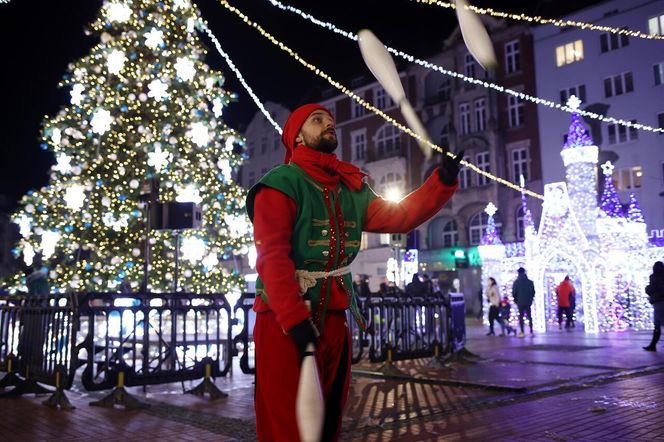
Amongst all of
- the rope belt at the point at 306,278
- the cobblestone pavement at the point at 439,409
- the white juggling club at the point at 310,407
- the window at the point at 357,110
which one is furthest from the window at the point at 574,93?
the white juggling club at the point at 310,407

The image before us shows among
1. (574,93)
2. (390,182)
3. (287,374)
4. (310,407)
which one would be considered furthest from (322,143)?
(390,182)

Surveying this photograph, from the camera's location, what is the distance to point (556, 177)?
3269 centimetres

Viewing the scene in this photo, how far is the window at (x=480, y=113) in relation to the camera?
36688 mm

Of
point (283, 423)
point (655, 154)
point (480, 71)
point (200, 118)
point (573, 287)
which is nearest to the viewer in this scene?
point (283, 423)

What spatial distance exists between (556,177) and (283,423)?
1287 inches

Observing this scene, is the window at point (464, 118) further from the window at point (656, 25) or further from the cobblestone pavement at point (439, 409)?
the cobblestone pavement at point (439, 409)

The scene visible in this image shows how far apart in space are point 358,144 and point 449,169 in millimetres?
41840

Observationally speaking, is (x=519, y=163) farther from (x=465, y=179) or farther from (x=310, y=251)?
(x=310, y=251)

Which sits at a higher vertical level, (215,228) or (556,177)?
(556,177)

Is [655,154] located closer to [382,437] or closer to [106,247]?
[106,247]

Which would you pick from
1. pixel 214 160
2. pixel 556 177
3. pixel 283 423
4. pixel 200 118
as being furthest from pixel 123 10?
pixel 556 177

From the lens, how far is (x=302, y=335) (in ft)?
8.20

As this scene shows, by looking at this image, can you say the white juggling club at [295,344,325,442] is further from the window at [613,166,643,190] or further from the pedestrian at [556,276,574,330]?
the window at [613,166,643,190]

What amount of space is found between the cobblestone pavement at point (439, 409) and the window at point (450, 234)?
28663 mm
